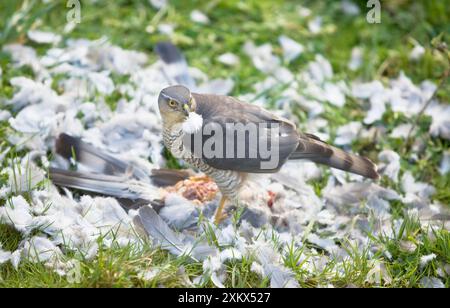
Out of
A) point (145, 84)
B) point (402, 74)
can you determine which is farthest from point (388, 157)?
point (145, 84)

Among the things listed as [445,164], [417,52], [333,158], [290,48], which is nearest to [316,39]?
[290,48]

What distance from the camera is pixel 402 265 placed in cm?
364

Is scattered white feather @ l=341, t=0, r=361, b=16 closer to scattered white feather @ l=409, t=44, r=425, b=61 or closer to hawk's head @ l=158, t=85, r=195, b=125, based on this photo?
scattered white feather @ l=409, t=44, r=425, b=61

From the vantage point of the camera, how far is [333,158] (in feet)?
13.4

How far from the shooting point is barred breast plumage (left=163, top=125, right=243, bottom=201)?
12.6 feet

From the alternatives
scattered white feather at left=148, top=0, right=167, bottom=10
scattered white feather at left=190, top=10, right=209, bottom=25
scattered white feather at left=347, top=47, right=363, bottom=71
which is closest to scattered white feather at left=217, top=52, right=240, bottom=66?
scattered white feather at left=190, top=10, right=209, bottom=25

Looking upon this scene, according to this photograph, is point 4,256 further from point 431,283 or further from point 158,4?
point 158,4

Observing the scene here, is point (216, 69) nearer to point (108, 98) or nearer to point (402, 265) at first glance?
point (108, 98)

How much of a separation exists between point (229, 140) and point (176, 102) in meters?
0.37

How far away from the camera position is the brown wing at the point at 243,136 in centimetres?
384

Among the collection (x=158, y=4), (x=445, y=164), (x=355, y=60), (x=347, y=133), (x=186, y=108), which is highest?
(x=186, y=108)

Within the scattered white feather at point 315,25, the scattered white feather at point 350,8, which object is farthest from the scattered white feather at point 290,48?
the scattered white feather at point 350,8

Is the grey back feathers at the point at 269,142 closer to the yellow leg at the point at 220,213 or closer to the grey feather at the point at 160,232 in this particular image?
the yellow leg at the point at 220,213
